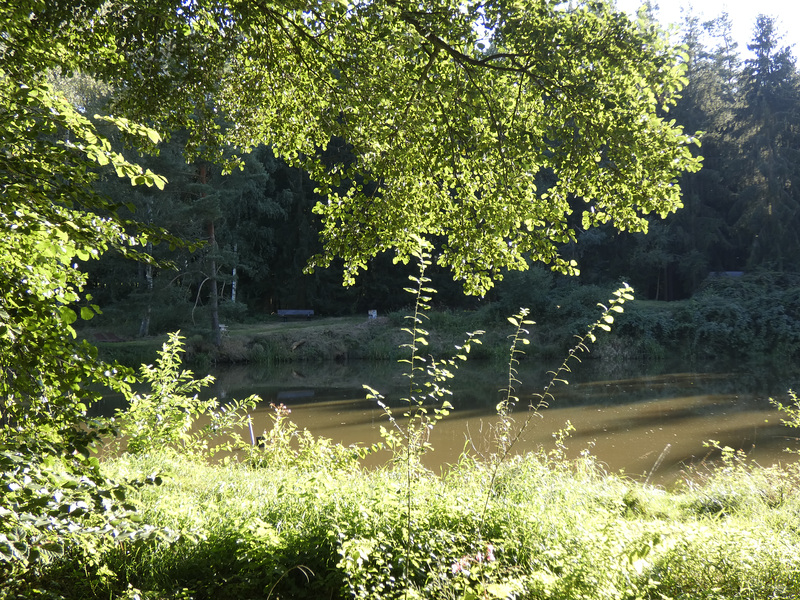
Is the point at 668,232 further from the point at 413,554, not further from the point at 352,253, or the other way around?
the point at 413,554

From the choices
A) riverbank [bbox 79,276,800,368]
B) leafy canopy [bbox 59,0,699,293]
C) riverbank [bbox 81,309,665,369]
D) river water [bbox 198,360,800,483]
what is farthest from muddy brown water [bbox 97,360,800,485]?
leafy canopy [bbox 59,0,699,293]

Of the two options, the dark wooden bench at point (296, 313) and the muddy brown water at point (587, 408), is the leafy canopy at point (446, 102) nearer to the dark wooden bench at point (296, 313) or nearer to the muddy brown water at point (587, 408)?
the muddy brown water at point (587, 408)

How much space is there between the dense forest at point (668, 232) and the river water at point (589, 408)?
603cm

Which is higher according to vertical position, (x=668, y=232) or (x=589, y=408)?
(x=668, y=232)

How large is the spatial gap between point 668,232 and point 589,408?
59.9 ft

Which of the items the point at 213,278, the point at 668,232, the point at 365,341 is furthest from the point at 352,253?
the point at 668,232

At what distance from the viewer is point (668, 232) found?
2834 centimetres

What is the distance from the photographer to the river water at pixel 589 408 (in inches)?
372

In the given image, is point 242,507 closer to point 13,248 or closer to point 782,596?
point 13,248

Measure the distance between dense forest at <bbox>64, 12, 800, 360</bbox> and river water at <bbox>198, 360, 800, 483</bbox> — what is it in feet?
19.8

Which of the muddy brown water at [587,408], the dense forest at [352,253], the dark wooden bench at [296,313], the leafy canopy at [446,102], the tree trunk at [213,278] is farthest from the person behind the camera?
the dark wooden bench at [296,313]

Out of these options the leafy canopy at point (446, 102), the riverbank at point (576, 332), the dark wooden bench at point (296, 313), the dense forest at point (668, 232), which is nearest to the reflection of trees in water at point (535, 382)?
the riverbank at point (576, 332)

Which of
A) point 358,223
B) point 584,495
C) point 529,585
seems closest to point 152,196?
point 358,223

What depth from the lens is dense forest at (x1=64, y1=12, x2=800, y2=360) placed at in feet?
81.0
